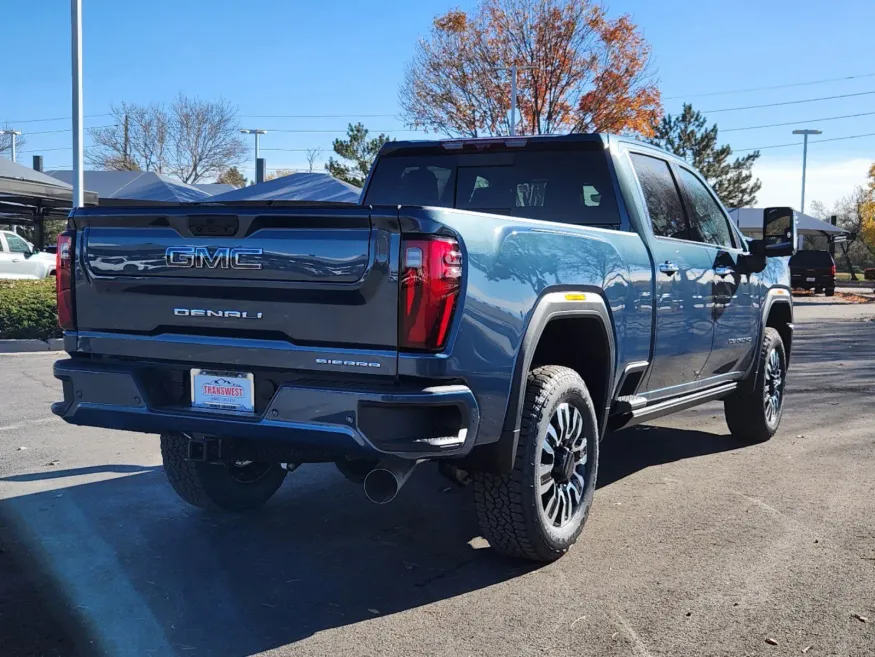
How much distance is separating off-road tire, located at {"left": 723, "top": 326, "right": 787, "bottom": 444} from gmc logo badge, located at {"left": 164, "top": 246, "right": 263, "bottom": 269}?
4.27 meters

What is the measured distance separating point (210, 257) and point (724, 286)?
139 inches

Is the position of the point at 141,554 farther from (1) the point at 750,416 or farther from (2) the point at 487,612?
(1) the point at 750,416

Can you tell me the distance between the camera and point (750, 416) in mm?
6828

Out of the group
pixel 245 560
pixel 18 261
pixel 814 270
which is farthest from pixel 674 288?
pixel 814 270

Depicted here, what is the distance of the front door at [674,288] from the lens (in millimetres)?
5094

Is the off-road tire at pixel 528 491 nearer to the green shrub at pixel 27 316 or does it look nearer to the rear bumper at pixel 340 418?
the rear bumper at pixel 340 418

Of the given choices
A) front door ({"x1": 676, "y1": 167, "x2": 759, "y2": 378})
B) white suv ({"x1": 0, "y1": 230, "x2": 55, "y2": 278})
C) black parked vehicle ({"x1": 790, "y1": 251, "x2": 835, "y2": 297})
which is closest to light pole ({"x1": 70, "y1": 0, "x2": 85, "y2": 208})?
white suv ({"x1": 0, "y1": 230, "x2": 55, "y2": 278})

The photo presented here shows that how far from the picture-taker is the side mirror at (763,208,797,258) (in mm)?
6340

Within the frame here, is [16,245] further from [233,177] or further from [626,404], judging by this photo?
[233,177]

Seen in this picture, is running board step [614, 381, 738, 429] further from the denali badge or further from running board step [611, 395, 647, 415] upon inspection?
the denali badge

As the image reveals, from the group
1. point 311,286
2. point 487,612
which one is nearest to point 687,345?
point 487,612

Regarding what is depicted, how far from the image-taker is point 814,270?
103 ft

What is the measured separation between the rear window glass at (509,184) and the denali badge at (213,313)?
6.20 ft

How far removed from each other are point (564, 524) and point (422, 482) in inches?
65.8
